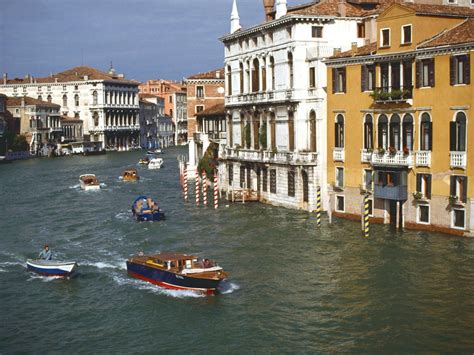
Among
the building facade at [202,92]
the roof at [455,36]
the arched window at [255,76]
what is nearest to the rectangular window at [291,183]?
the arched window at [255,76]

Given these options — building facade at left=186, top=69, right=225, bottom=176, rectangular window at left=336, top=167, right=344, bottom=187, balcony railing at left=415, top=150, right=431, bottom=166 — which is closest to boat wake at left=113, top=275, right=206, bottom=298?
balcony railing at left=415, top=150, right=431, bottom=166

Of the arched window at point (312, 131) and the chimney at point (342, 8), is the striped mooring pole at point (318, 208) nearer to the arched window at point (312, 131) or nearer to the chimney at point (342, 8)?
the arched window at point (312, 131)

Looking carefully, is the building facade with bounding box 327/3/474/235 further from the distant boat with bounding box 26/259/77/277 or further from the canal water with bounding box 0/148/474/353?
the distant boat with bounding box 26/259/77/277

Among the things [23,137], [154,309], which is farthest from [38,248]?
[23,137]

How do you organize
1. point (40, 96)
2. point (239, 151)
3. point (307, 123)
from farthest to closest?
1. point (40, 96)
2. point (239, 151)
3. point (307, 123)

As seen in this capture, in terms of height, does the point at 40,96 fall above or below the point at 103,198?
above

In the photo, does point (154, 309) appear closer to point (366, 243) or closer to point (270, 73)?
point (366, 243)

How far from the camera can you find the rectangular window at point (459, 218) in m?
22.6

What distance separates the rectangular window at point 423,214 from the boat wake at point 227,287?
24.5ft

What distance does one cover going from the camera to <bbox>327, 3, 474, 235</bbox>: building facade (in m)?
22.6

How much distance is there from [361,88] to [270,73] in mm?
6352

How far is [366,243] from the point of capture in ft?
75.6

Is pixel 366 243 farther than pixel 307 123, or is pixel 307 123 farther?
pixel 307 123

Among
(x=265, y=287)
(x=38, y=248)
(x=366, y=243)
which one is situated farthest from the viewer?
(x=38, y=248)
